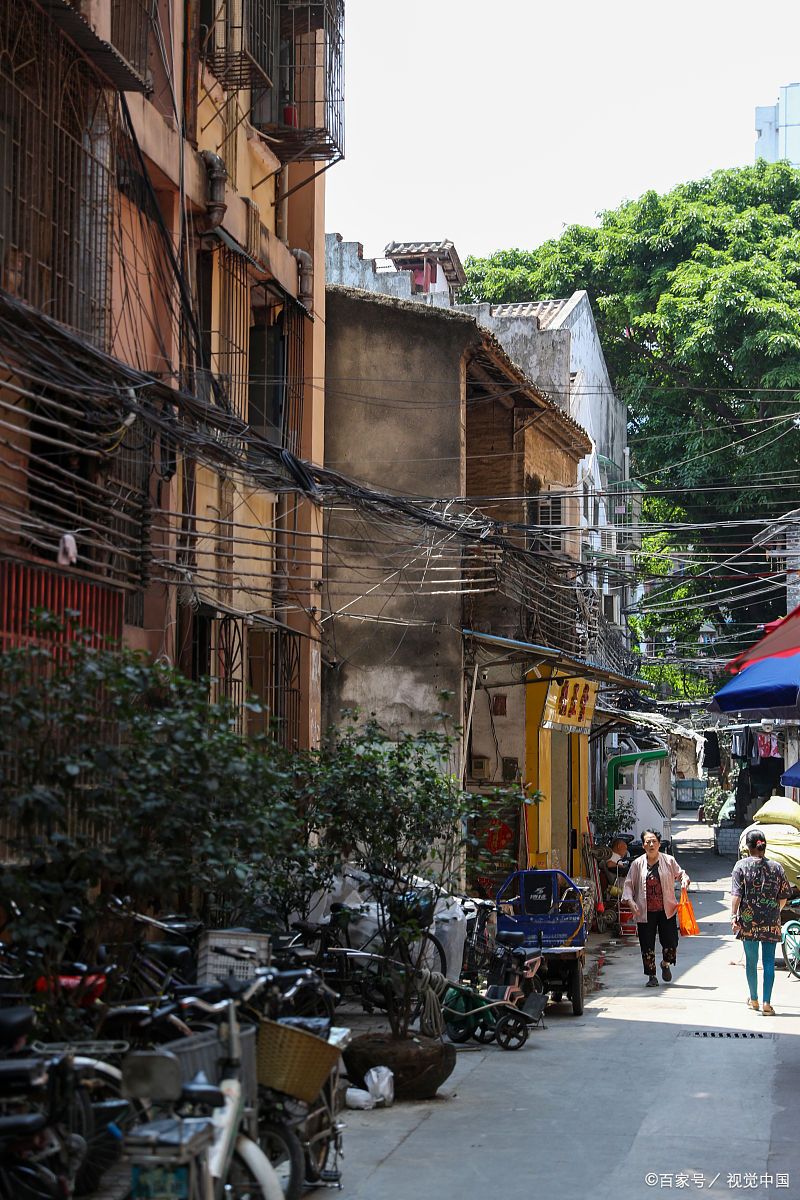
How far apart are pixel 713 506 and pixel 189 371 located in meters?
26.1

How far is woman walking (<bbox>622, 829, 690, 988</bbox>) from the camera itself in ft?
53.3

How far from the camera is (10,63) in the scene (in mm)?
9562

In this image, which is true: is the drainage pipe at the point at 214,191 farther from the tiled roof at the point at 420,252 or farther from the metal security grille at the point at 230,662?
the tiled roof at the point at 420,252

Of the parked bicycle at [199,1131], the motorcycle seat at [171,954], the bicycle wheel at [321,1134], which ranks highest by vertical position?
the motorcycle seat at [171,954]

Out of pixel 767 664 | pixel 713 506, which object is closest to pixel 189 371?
pixel 767 664

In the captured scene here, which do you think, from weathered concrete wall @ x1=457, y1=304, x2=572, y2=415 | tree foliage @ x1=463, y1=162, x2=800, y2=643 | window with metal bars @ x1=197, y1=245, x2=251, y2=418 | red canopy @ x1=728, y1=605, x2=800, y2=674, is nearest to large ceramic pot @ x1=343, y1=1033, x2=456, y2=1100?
red canopy @ x1=728, y1=605, x2=800, y2=674

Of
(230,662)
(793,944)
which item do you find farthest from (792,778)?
(230,662)

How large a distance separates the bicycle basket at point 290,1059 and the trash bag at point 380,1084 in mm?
2924

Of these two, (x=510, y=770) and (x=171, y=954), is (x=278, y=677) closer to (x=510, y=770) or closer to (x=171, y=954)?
(x=171, y=954)

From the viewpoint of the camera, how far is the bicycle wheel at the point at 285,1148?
22.4 ft

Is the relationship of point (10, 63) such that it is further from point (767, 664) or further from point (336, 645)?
point (336, 645)

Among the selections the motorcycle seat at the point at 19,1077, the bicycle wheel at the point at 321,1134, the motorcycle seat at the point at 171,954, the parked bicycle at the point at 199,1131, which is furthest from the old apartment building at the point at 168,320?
the motorcycle seat at the point at 19,1077

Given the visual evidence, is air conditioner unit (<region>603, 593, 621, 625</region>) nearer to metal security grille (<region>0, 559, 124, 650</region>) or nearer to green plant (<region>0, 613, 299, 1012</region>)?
metal security grille (<region>0, 559, 124, 650</region>)

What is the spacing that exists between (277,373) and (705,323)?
22.3 m
